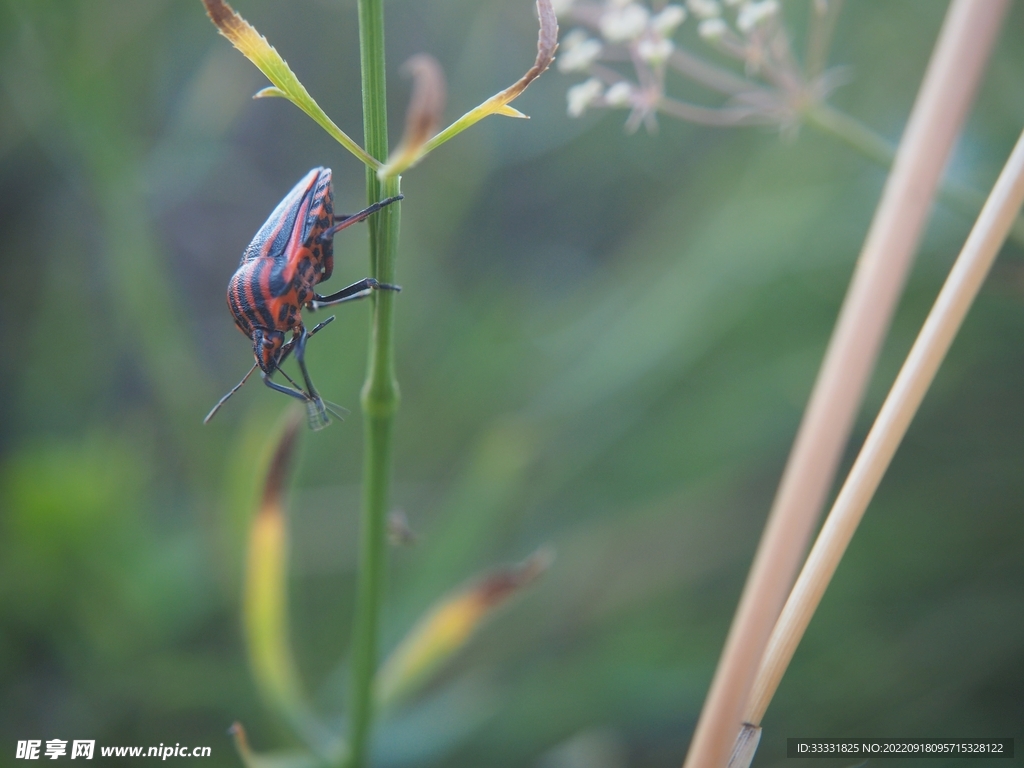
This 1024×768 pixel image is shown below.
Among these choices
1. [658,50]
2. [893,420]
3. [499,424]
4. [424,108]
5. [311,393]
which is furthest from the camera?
[499,424]

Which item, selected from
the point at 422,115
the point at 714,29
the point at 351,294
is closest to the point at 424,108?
the point at 422,115

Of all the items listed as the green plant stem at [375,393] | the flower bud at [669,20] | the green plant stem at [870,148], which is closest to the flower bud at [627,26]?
the flower bud at [669,20]

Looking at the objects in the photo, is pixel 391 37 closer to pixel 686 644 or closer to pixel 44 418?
pixel 44 418

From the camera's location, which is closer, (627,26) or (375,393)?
(375,393)

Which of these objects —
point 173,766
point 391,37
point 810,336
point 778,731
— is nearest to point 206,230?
point 391,37

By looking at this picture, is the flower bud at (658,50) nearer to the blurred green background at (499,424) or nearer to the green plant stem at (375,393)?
the green plant stem at (375,393)

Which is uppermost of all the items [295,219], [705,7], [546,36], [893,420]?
[705,7]

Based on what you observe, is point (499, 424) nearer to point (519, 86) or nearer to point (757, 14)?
point (757, 14)
